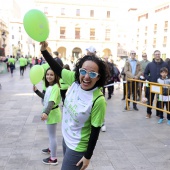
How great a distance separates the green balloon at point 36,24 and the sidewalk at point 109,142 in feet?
7.45

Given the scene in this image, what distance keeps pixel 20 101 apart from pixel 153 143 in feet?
18.4

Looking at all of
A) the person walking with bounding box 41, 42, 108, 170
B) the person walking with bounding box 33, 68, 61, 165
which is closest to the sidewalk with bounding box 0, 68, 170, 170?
the person walking with bounding box 33, 68, 61, 165

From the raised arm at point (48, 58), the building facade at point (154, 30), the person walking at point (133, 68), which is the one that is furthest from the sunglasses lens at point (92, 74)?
the building facade at point (154, 30)

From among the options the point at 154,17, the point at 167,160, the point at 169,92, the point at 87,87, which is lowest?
the point at 167,160

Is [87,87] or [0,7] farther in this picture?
[0,7]

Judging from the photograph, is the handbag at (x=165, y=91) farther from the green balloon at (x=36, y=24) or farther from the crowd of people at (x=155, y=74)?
the green balloon at (x=36, y=24)

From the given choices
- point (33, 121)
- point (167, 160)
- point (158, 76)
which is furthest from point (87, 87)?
point (158, 76)

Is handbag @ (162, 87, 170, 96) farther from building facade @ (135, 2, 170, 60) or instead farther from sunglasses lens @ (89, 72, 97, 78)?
building facade @ (135, 2, 170, 60)

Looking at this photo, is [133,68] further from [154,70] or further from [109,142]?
[109,142]

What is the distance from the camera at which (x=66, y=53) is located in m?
54.0

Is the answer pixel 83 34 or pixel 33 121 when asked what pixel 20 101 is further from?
pixel 83 34

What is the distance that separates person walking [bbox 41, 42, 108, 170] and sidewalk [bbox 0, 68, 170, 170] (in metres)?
1.81

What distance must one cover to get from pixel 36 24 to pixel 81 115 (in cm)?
98

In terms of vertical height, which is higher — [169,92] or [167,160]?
[169,92]
